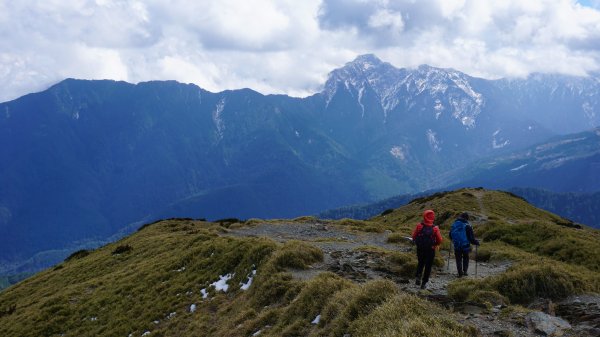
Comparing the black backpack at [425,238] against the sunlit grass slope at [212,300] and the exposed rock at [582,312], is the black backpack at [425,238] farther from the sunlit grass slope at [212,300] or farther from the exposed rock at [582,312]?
the exposed rock at [582,312]

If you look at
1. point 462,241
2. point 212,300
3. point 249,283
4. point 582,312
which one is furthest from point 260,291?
point 582,312

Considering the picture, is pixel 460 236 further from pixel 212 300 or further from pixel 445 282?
pixel 212 300

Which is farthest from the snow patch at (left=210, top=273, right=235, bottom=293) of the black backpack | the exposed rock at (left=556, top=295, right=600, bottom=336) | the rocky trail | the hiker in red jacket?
the exposed rock at (left=556, top=295, right=600, bottom=336)

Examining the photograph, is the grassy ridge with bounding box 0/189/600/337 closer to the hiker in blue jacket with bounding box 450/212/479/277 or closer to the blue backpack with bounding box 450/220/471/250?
the hiker in blue jacket with bounding box 450/212/479/277

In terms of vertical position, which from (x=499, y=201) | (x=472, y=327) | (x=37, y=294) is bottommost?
(x=499, y=201)

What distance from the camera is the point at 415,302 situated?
1366cm

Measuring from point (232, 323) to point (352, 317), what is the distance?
737 centimetres

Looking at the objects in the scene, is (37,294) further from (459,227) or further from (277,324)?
(459,227)

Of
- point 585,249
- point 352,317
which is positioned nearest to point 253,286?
point 352,317

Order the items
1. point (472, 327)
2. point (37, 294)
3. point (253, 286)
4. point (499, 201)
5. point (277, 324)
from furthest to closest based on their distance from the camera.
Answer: point (499, 201) → point (37, 294) → point (253, 286) → point (277, 324) → point (472, 327)

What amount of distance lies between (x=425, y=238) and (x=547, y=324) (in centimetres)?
688

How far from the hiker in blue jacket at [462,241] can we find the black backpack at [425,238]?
160 inches

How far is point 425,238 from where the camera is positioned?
20.0 m

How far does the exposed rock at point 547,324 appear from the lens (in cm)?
1312
